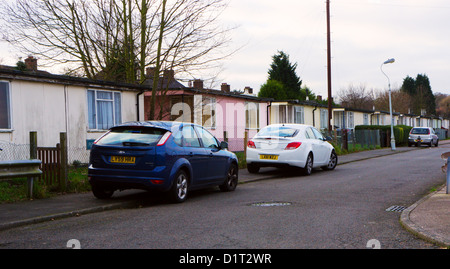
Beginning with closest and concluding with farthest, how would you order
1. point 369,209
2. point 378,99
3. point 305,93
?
point 369,209, point 305,93, point 378,99

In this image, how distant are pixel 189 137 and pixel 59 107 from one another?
7.99 m

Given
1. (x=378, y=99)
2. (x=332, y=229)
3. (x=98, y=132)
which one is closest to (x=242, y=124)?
(x=98, y=132)

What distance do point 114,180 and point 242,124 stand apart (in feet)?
71.7

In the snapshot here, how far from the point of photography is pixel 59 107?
17.0m

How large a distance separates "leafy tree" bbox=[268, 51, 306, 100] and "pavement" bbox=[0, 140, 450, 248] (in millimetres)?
58779

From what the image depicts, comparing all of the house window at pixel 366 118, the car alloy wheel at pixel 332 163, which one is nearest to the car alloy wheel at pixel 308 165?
the car alloy wheel at pixel 332 163

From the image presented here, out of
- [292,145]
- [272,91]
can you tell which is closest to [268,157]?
[292,145]

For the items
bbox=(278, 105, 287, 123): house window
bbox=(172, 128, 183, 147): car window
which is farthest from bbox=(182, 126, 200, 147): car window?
bbox=(278, 105, 287, 123): house window

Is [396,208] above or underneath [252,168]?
underneath

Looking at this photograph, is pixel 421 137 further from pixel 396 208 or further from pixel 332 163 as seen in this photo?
pixel 396 208

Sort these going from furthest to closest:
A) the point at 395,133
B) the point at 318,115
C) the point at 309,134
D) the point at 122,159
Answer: the point at 395,133 → the point at 318,115 → the point at 309,134 → the point at 122,159

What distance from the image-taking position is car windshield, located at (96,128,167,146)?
9.71 metres
